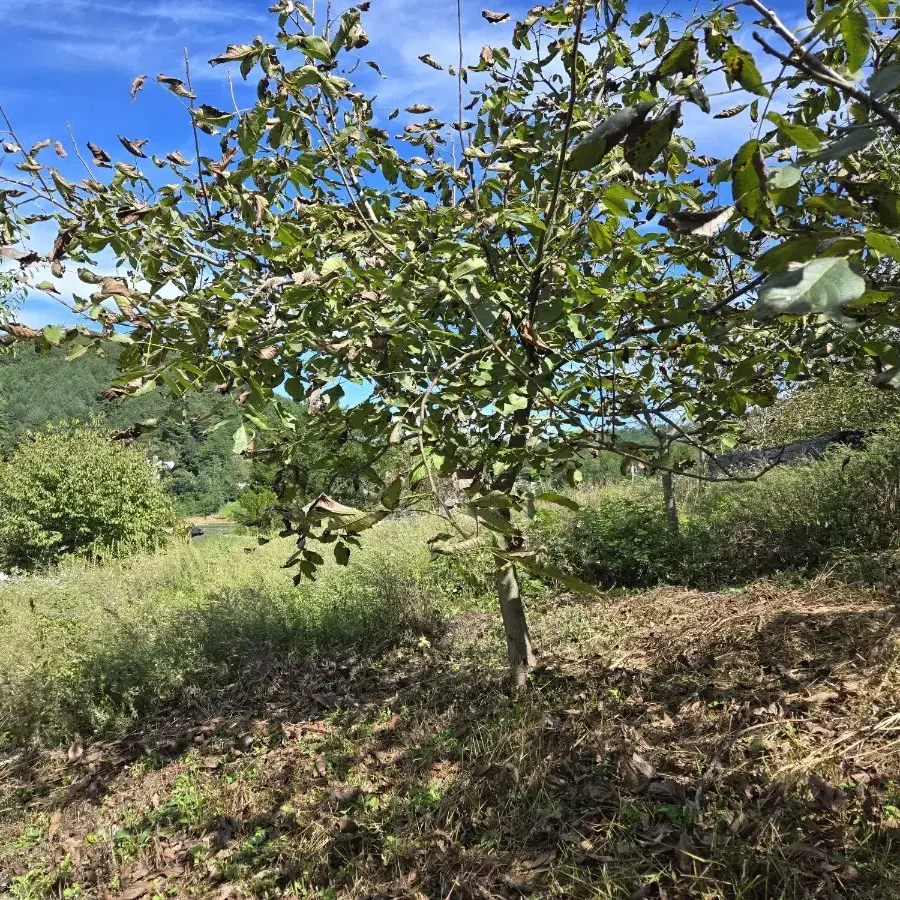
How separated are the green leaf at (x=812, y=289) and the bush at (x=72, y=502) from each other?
562 inches

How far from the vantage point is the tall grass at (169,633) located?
165 inches

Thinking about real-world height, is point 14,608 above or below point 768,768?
above

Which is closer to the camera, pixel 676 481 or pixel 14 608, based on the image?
pixel 14 608

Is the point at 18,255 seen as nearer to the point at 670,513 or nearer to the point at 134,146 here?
the point at 134,146

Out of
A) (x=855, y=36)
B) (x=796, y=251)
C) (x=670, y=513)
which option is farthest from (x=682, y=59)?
(x=670, y=513)

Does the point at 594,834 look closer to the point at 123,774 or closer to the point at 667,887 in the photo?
the point at 667,887

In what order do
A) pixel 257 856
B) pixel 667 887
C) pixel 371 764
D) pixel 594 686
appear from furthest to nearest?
pixel 594 686 < pixel 371 764 < pixel 257 856 < pixel 667 887

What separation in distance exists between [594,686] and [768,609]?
1.52 m

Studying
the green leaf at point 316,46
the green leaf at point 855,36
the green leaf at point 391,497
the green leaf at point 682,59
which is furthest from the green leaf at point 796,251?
the green leaf at point 316,46

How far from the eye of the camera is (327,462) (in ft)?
8.21

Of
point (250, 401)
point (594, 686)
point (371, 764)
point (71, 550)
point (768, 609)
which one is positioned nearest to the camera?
point (250, 401)

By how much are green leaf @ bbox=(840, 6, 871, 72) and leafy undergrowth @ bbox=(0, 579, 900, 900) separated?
6.88 feet

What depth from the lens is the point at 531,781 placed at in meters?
2.56

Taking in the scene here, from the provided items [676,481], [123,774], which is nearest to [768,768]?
[123,774]
